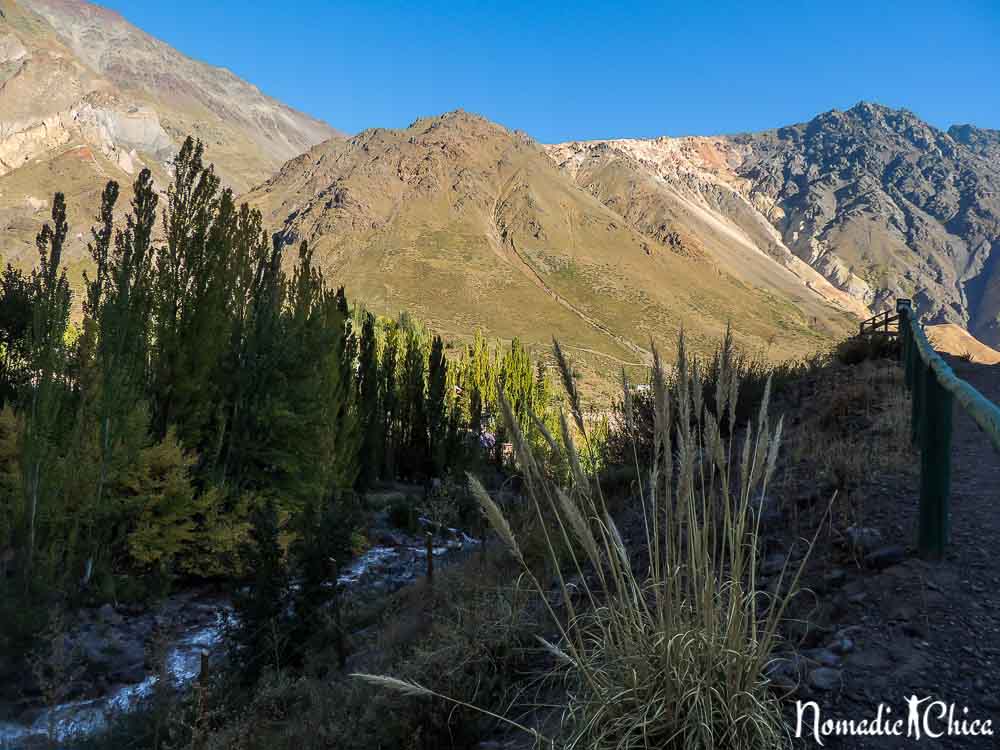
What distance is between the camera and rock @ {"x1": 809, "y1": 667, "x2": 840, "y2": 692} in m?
2.32

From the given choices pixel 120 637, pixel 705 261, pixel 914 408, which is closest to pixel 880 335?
pixel 914 408

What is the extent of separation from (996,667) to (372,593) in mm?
9894

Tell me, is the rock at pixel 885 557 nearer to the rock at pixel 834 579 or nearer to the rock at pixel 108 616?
the rock at pixel 834 579

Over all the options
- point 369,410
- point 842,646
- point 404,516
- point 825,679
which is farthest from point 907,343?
point 369,410

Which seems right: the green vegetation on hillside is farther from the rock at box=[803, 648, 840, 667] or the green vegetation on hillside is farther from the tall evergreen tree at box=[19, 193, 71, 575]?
the rock at box=[803, 648, 840, 667]

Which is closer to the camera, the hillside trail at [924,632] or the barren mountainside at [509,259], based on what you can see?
the hillside trail at [924,632]

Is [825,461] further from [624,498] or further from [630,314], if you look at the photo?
[630,314]

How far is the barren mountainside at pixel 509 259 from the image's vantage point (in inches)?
4505

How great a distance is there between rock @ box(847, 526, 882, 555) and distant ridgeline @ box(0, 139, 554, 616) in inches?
162

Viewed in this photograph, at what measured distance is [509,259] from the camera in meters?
147

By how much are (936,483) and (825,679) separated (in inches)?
44.4

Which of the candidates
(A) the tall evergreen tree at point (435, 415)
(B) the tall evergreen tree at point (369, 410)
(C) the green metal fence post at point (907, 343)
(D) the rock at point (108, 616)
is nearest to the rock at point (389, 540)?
(B) the tall evergreen tree at point (369, 410)

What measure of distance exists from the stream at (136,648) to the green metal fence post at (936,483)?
4.93 meters

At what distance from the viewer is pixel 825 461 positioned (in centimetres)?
463
